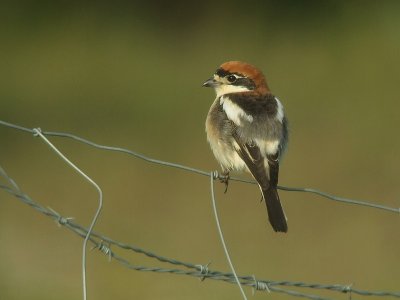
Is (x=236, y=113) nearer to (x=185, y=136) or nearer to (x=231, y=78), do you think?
(x=231, y=78)

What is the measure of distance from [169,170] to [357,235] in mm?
2018

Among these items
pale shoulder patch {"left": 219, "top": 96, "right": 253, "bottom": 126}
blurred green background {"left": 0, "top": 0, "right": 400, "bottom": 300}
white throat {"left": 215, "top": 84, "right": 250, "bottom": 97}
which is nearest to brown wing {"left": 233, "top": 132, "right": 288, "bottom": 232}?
pale shoulder patch {"left": 219, "top": 96, "right": 253, "bottom": 126}

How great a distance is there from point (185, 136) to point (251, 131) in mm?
5307

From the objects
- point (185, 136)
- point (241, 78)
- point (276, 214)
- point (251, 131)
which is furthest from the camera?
point (185, 136)

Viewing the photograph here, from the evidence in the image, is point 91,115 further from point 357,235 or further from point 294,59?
point 357,235

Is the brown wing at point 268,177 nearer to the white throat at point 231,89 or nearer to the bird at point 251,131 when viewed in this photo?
the bird at point 251,131

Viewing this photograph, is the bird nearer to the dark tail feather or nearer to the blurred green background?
the dark tail feather

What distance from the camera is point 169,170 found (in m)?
10.1

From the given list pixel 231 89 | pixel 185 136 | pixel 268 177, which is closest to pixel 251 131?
pixel 268 177

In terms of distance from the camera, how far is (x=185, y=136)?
1088 cm

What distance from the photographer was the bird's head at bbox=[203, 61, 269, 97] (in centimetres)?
593

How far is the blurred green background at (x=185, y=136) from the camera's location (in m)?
8.36

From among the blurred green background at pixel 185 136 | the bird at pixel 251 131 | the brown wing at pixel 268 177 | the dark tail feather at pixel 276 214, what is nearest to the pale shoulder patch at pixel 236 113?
the bird at pixel 251 131

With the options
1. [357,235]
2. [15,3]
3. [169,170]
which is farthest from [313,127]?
[15,3]
